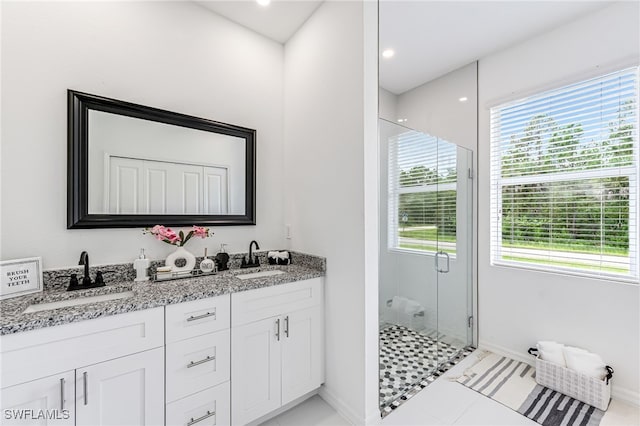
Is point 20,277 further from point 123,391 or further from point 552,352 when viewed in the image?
point 552,352

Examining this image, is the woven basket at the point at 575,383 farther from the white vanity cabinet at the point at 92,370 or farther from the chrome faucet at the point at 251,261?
the white vanity cabinet at the point at 92,370

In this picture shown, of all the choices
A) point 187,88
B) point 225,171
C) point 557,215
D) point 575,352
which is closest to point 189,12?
point 187,88

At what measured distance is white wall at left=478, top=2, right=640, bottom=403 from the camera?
188cm

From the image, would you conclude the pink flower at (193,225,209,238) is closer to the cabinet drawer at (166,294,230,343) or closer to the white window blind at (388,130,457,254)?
the cabinet drawer at (166,294,230,343)

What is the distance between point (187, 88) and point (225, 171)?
24.9 inches

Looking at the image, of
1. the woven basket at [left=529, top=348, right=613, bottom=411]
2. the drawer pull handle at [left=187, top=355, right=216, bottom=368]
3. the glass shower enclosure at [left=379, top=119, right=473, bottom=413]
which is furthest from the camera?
the glass shower enclosure at [left=379, top=119, right=473, bottom=413]

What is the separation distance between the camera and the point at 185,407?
1.37 metres

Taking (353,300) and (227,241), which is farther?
(227,241)

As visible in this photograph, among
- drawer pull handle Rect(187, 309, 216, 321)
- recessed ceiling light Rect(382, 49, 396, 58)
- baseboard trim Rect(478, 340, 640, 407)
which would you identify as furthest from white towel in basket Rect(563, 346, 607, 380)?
recessed ceiling light Rect(382, 49, 396, 58)

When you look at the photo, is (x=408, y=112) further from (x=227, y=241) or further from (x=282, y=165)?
(x=227, y=241)

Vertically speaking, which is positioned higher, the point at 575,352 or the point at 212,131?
the point at 212,131

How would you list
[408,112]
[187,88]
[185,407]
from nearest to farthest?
[185,407]
[187,88]
[408,112]

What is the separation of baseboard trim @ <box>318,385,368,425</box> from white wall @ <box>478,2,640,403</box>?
1.64 metres

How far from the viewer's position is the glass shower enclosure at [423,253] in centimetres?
225
